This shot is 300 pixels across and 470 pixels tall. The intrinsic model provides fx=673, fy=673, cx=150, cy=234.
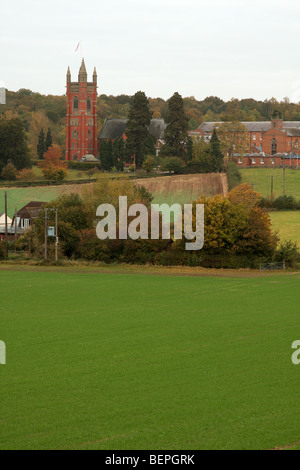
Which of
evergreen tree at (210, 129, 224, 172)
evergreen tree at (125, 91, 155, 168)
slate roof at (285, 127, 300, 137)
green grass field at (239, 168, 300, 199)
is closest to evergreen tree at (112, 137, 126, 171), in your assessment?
evergreen tree at (125, 91, 155, 168)

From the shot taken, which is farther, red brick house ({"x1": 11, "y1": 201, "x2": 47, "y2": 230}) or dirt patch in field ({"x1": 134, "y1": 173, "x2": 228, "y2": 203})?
dirt patch in field ({"x1": 134, "y1": 173, "x2": 228, "y2": 203})

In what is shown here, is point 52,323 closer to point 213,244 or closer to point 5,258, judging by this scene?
point 213,244

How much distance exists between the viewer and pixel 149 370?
65.9 ft

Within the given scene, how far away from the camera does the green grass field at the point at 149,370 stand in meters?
14.4

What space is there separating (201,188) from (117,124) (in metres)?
58.0

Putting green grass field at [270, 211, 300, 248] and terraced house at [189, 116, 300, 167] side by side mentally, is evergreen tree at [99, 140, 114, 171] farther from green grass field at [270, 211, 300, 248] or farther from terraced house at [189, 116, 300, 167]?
green grass field at [270, 211, 300, 248]

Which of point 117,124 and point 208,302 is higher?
point 117,124

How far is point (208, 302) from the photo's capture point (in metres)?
35.0

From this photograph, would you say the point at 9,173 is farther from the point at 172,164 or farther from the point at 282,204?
the point at 282,204

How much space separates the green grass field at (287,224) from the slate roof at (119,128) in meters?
66.9

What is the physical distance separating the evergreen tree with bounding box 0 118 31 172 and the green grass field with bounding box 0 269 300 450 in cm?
7525

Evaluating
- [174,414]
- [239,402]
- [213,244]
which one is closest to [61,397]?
[174,414]

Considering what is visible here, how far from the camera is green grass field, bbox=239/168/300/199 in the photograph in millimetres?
93250
